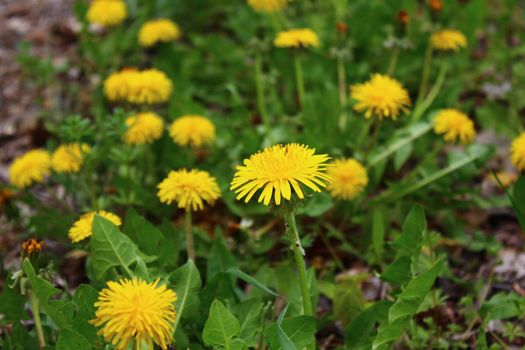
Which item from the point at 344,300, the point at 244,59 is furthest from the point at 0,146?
the point at 344,300

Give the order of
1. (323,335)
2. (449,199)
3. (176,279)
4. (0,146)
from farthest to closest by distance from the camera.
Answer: (0,146), (449,199), (323,335), (176,279)

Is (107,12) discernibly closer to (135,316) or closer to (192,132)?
(192,132)

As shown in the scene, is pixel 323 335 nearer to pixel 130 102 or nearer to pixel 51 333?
pixel 51 333

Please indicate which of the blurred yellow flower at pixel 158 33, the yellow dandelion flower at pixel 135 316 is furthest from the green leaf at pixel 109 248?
the blurred yellow flower at pixel 158 33

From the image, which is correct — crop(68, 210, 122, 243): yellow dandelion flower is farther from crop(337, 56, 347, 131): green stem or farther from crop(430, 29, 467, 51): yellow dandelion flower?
crop(430, 29, 467, 51): yellow dandelion flower

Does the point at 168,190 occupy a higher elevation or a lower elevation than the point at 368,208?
higher

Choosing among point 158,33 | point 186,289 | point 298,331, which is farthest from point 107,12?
point 298,331

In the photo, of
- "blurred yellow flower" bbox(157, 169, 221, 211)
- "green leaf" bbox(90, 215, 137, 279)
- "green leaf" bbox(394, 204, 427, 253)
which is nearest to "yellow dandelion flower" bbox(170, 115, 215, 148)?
"blurred yellow flower" bbox(157, 169, 221, 211)
